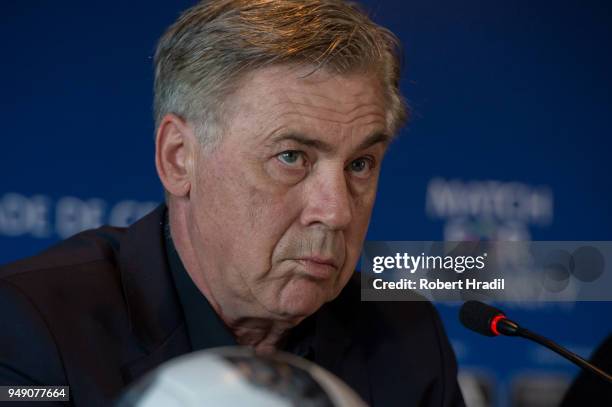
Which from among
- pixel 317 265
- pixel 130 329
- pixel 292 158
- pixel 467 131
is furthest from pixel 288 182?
pixel 467 131

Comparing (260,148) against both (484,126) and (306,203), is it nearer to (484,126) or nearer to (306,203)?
(306,203)

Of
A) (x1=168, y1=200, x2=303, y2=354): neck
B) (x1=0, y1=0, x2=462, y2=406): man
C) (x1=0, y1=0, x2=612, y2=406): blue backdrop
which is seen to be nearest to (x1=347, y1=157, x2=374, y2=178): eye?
(x1=0, y1=0, x2=462, y2=406): man

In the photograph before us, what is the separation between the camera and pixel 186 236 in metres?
1.71

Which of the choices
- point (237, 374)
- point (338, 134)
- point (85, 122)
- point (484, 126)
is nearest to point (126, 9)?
point (85, 122)

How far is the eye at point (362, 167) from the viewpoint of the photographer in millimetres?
1610

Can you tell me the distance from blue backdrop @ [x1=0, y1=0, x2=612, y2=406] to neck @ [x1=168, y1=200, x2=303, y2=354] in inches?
34.5

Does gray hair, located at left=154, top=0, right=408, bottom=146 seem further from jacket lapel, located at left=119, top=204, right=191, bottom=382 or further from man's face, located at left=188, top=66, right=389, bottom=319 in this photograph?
jacket lapel, located at left=119, top=204, right=191, bottom=382

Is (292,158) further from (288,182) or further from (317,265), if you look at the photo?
(317,265)

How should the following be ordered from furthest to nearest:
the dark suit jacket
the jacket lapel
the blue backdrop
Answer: the blue backdrop < the jacket lapel < the dark suit jacket

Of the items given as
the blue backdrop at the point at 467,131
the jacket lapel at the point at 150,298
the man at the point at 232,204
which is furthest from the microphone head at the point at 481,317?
the blue backdrop at the point at 467,131

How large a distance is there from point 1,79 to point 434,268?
1.24 metres

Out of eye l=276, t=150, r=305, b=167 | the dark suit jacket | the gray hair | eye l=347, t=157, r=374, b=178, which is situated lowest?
the dark suit jacket

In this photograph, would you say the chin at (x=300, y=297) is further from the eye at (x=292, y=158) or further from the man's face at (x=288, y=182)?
the eye at (x=292, y=158)

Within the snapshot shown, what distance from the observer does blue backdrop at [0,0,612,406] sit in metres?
2.57
